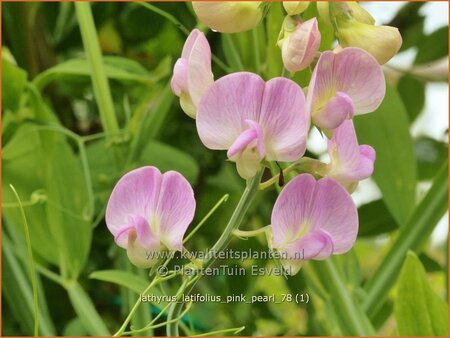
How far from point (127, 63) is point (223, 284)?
1.05 feet

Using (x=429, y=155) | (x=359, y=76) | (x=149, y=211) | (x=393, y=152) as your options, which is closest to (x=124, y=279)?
(x=149, y=211)

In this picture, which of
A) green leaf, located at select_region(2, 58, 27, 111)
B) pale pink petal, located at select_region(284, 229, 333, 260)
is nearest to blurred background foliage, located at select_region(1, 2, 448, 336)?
green leaf, located at select_region(2, 58, 27, 111)

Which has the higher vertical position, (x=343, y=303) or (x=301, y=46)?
(x=301, y=46)

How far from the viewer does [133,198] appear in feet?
1.38

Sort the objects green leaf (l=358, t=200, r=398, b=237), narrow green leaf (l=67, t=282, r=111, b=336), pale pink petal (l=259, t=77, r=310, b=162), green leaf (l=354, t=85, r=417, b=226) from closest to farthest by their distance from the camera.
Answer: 1. pale pink petal (l=259, t=77, r=310, b=162)
2. narrow green leaf (l=67, t=282, r=111, b=336)
3. green leaf (l=354, t=85, r=417, b=226)
4. green leaf (l=358, t=200, r=398, b=237)

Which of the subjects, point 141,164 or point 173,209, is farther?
point 141,164

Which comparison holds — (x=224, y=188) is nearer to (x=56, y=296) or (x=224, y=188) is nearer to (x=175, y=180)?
(x=56, y=296)

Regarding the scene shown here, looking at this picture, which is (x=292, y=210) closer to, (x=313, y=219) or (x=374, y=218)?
(x=313, y=219)

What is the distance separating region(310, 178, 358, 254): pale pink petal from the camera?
40cm

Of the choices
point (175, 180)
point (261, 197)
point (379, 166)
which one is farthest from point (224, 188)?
point (175, 180)

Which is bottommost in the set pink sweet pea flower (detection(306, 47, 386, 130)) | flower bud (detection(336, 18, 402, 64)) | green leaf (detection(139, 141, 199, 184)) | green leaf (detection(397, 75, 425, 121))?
green leaf (detection(397, 75, 425, 121))

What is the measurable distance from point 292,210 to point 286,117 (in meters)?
0.05

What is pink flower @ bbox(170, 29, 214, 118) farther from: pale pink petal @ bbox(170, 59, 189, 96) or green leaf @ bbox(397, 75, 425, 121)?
green leaf @ bbox(397, 75, 425, 121)

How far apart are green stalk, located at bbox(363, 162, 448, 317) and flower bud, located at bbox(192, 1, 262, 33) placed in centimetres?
36
